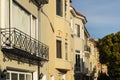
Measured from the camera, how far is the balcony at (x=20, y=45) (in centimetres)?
1827

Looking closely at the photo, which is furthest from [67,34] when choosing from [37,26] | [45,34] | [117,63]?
[117,63]

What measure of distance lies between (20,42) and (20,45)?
21 centimetres

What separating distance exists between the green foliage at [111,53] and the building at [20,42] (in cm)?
2855

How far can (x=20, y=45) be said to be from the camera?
20109mm

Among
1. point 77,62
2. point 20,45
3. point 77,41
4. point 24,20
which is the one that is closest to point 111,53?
point 77,62

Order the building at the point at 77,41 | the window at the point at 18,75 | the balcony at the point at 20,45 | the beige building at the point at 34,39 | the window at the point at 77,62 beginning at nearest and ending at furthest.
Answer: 1. the balcony at the point at 20,45
2. the beige building at the point at 34,39
3. the window at the point at 18,75
4. the building at the point at 77,41
5. the window at the point at 77,62

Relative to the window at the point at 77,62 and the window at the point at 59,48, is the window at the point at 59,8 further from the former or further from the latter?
the window at the point at 77,62

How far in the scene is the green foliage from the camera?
178 feet

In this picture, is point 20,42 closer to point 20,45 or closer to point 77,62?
point 20,45

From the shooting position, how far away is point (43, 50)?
25781mm

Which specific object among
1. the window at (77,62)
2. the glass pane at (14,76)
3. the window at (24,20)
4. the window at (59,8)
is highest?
the window at (59,8)

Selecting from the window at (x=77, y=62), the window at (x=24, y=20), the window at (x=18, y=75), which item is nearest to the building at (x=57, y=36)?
the window at (x=24, y=20)

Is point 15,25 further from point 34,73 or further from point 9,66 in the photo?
point 34,73

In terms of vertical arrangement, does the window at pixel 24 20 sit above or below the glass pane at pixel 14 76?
above
